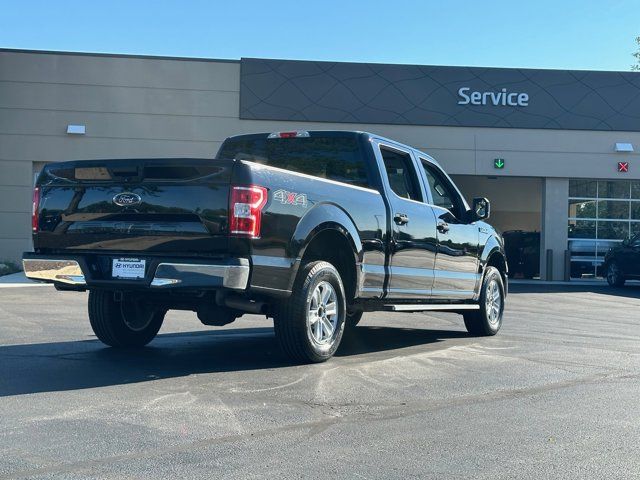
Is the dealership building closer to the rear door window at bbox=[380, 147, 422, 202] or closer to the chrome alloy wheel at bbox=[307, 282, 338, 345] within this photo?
the rear door window at bbox=[380, 147, 422, 202]

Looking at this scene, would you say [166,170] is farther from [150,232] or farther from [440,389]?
[440,389]

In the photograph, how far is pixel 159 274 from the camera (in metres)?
6.27

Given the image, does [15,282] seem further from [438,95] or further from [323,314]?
[438,95]

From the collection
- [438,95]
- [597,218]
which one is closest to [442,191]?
[438,95]

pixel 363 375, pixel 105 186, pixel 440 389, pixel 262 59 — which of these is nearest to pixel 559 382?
pixel 440 389

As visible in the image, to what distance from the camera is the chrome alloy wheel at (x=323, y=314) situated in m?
7.03

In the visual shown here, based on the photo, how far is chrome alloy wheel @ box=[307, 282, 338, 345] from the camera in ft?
23.1

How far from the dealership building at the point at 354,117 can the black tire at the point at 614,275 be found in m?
2.50

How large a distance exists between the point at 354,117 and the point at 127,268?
66.7ft

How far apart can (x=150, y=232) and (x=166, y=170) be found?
1.63 ft

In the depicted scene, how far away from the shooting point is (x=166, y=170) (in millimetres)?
6504

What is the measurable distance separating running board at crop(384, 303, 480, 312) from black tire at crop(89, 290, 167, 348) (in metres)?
2.31

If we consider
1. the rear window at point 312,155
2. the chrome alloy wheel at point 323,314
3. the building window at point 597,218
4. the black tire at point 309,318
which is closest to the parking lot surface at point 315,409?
the black tire at point 309,318

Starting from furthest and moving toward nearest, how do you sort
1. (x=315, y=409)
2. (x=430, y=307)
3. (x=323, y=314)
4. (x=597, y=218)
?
1. (x=597, y=218)
2. (x=430, y=307)
3. (x=323, y=314)
4. (x=315, y=409)
